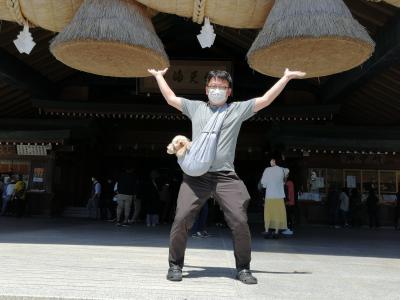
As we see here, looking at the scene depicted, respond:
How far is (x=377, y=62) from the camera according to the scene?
7.89 metres

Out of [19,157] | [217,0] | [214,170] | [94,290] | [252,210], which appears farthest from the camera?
[252,210]

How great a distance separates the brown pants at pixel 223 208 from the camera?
315cm

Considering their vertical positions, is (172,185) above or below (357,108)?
below

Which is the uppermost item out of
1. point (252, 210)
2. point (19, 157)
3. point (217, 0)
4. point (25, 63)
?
point (25, 63)

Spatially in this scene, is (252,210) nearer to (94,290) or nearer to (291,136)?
(291,136)

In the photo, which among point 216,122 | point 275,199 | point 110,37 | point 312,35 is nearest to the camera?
point 216,122

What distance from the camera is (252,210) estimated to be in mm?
13750

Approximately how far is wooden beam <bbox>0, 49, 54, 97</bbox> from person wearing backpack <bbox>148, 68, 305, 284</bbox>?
7.65 metres

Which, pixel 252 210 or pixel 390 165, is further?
pixel 252 210

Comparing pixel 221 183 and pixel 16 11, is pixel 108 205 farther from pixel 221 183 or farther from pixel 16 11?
pixel 221 183

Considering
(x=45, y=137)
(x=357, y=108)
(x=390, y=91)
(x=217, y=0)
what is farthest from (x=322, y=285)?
(x=357, y=108)

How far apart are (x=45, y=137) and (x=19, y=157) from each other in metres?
1.76

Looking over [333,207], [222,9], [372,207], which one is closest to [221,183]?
[222,9]

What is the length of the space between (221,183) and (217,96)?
69cm
